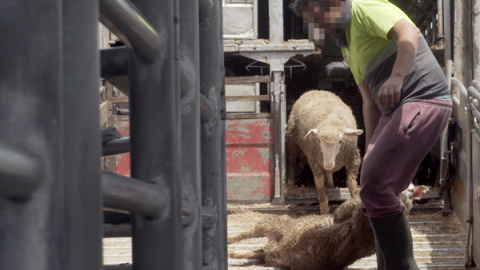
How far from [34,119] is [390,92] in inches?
111

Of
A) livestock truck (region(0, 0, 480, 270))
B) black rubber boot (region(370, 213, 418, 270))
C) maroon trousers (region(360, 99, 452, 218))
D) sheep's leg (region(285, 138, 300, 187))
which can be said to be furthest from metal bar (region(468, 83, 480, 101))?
sheep's leg (region(285, 138, 300, 187))

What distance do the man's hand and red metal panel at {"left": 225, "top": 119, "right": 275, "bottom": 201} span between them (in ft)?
21.9

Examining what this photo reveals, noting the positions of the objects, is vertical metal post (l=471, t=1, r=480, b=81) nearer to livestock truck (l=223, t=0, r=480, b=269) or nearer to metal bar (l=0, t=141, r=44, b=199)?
livestock truck (l=223, t=0, r=480, b=269)

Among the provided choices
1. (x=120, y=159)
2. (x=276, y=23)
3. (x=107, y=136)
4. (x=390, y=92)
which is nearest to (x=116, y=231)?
(x=107, y=136)

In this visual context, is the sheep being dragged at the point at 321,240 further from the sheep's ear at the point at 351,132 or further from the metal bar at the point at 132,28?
the metal bar at the point at 132,28

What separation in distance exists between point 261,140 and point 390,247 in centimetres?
658

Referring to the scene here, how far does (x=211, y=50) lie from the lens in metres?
1.87

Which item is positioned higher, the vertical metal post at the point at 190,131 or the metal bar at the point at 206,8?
the metal bar at the point at 206,8

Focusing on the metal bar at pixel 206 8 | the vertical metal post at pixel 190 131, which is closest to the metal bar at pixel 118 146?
the vertical metal post at pixel 190 131

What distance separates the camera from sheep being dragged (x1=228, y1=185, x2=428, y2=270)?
5.52m

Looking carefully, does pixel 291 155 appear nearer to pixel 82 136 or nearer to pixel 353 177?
pixel 353 177

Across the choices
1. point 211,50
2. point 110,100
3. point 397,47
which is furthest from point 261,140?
point 211,50

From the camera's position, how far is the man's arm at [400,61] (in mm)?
3268

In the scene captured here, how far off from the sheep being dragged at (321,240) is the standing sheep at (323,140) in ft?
8.41
